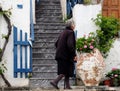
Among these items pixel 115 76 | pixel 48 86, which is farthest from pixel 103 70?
pixel 48 86

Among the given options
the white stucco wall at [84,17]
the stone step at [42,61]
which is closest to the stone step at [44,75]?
the stone step at [42,61]

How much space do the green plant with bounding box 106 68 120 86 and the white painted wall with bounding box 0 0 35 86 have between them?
93.2 inches

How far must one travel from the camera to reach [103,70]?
1458 cm

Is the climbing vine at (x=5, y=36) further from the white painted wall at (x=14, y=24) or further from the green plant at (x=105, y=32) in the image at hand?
the green plant at (x=105, y=32)

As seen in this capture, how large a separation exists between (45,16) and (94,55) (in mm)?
4025

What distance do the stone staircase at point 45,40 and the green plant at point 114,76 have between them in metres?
1.41

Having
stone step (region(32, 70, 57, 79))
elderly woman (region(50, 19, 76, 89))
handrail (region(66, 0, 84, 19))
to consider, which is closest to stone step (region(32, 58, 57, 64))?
stone step (region(32, 70, 57, 79))

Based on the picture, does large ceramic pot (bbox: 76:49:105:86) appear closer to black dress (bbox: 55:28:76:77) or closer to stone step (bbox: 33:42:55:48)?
black dress (bbox: 55:28:76:77)

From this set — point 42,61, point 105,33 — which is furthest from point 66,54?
point 42,61

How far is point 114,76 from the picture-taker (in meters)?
14.8

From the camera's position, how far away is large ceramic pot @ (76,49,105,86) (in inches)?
→ 559

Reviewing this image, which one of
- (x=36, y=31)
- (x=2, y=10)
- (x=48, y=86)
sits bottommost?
(x=48, y=86)

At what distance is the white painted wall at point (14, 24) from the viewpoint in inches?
558

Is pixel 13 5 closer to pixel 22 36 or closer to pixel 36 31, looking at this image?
pixel 22 36
